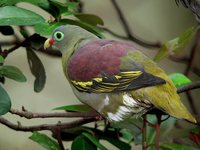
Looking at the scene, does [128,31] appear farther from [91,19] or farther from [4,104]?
[4,104]

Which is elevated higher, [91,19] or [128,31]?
[91,19]

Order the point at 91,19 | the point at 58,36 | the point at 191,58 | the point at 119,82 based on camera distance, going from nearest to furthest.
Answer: the point at 119,82
the point at 58,36
the point at 91,19
the point at 191,58

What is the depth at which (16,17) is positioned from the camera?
74 centimetres

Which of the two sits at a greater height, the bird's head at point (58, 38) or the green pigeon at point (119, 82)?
the bird's head at point (58, 38)

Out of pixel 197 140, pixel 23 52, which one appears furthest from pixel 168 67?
pixel 197 140

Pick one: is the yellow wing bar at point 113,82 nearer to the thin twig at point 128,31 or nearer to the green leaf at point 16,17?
the green leaf at point 16,17

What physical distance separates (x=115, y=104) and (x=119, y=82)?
0.04 meters

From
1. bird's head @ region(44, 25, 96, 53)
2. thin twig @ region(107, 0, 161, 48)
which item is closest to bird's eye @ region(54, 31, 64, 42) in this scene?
bird's head @ region(44, 25, 96, 53)

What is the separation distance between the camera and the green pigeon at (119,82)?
64cm

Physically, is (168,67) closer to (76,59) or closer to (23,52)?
(23,52)

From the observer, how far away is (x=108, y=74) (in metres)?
0.65

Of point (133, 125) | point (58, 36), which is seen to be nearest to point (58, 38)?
point (58, 36)

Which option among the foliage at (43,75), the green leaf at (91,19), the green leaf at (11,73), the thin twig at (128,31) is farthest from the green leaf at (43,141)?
the thin twig at (128,31)

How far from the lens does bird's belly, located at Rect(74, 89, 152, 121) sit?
2.12 ft
